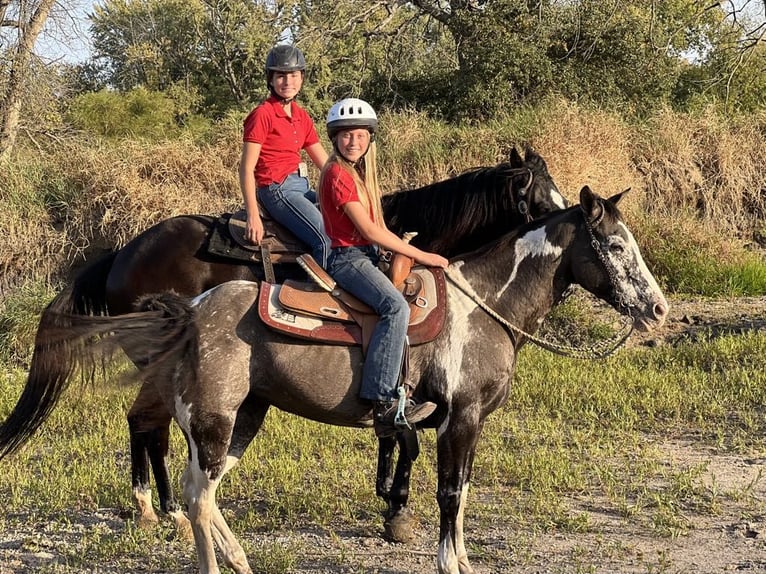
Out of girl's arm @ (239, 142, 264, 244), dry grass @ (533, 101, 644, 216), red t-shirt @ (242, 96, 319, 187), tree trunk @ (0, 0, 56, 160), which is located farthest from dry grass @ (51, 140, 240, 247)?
girl's arm @ (239, 142, 264, 244)

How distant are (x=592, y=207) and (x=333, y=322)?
1412mm

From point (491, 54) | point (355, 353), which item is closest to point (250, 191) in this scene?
point (355, 353)

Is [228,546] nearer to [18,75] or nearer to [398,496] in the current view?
[398,496]

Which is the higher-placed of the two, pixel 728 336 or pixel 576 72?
pixel 576 72

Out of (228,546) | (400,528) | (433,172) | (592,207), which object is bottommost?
(400,528)

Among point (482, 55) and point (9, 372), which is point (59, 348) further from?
point (482, 55)

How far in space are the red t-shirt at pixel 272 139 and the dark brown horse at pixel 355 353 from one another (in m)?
1.60

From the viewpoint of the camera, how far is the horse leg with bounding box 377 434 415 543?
4.90 meters

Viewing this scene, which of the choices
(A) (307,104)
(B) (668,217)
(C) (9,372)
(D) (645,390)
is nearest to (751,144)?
(B) (668,217)

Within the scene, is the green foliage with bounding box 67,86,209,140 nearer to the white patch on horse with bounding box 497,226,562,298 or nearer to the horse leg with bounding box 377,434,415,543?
the horse leg with bounding box 377,434,415,543

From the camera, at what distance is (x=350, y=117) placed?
4.18 m

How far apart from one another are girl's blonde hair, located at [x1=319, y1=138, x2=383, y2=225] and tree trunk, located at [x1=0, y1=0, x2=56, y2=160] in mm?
10508

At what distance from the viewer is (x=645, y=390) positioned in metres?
7.79

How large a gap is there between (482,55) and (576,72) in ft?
6.03
